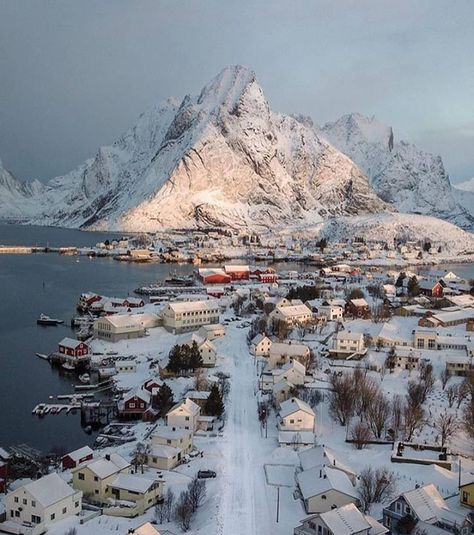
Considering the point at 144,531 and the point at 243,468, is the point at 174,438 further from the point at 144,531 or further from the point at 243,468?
the point at 144,531

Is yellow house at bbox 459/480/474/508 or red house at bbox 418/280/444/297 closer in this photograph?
yellow house at bbox 459/480/474/508

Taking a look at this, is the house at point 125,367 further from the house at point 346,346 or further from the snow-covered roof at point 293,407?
the snow-covered roof at point 293,407

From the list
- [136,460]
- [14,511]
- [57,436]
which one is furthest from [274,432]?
[14,511]

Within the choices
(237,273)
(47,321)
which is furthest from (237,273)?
(47,321)

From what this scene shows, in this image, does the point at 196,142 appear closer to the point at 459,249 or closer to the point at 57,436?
the point at 459,249

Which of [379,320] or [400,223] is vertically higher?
[400,223]

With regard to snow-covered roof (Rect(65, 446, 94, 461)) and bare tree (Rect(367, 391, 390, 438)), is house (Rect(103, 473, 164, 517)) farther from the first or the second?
bare tree (Rect(367, 391, 390, 438))

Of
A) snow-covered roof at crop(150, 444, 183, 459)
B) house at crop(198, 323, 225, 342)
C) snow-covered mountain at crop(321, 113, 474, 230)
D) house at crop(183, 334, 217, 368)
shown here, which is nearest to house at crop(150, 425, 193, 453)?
snow-covered roof at crop(150, 444, 183, 459)

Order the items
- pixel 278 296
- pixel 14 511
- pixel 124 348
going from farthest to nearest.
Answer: pixel 278 296 < pixel 124 348 < pixel 14 511
